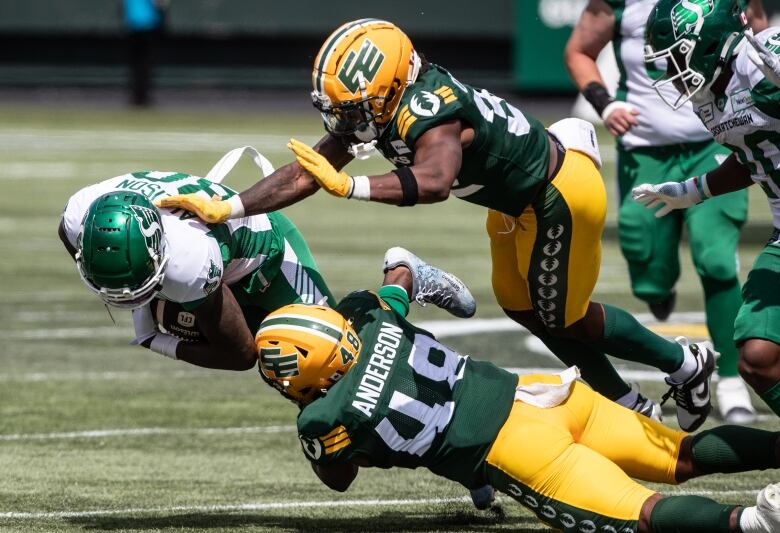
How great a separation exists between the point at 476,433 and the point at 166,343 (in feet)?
4.87

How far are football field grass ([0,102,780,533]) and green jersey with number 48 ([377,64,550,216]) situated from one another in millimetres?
1172

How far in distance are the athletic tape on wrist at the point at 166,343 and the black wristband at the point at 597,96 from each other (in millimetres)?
2780

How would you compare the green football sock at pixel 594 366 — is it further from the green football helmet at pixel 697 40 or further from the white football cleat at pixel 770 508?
the white football cleat at pixel 770 508

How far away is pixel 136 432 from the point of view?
716 cm

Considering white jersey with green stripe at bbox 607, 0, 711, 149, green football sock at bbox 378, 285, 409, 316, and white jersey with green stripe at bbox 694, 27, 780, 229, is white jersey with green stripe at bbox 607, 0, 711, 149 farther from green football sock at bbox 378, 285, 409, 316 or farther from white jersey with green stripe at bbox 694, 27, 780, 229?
green football sock at bbox 378, 285, 409, 316

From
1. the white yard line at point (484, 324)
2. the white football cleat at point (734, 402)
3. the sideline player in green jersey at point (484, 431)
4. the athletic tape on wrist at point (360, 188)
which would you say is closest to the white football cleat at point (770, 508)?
the sideline player in green jersey at point (484, 431)

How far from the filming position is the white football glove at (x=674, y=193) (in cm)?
605

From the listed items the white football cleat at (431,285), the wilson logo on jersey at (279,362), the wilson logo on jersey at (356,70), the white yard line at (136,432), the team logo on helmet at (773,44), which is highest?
the team logo on helmet at (773,44)

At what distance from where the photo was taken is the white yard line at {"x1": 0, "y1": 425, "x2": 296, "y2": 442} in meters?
7.03

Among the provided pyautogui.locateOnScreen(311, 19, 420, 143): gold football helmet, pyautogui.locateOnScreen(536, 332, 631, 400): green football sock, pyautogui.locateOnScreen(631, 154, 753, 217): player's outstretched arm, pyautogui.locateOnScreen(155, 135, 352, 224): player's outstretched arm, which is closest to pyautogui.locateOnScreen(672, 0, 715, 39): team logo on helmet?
pyautogui.locateOnScreen(631, 154, 753, 217): player's outstretched arm

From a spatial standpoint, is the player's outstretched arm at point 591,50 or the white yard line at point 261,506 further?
the player's outstretched arm at point 591,50

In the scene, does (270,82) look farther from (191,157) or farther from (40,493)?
(40,493)

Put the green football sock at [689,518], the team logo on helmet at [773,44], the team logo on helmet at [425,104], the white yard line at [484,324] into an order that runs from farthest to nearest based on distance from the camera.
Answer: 1. the white yard line at [484,324]
2. the team logo on helmet at [425,104]
3. the team logo on helmet at [773,44]
4. the green football sock at [689,518]

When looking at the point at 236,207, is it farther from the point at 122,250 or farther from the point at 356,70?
the point at 356,70
